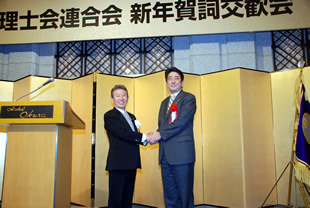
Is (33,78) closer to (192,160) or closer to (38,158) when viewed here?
(38,158)

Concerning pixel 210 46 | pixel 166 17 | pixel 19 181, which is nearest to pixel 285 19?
pixel 210 46

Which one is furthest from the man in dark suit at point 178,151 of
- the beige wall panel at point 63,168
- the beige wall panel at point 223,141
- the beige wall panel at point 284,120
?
the beige wall panel at point 284,120

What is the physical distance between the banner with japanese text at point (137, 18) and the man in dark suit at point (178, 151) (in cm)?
217

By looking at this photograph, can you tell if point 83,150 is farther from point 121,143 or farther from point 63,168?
point 121,143

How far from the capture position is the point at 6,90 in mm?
4508

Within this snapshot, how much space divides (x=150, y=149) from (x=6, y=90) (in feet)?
7.88

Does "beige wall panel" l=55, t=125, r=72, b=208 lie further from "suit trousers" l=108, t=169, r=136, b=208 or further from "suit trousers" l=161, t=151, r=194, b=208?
"suit trousers" l=161, t=151, r=194, b=208

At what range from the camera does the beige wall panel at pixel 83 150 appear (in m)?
3.92

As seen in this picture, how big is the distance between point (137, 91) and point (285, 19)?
99.1 inches

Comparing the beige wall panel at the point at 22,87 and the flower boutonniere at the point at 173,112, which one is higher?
the beige wall panel at the point at 22,87

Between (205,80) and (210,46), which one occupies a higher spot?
(210,46)

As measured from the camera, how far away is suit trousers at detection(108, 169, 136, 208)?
2.59m

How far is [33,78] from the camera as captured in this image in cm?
423

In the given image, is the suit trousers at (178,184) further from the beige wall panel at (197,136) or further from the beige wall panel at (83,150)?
the beige wall panel at (83,150)
